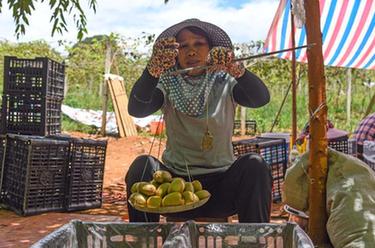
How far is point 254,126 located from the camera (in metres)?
12.1

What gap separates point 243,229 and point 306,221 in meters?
0.46

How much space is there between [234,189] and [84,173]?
2804 mm

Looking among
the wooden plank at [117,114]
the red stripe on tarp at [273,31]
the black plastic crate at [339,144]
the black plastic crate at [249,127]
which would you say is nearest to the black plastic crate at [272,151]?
the black plastic crate at [339,144]

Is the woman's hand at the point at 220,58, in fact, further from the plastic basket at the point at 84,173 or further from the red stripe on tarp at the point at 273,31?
the red stripe on tarp at the point at 273,31

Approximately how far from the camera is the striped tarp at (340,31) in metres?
5.74

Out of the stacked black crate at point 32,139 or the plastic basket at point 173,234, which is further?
the stacked black crate at point 32,139

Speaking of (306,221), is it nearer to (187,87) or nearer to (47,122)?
(187,87)

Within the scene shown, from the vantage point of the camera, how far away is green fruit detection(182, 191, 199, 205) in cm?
188

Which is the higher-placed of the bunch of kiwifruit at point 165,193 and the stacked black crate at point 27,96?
the stacked black crate at point 27,96

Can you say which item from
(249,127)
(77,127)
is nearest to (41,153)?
(77,127)

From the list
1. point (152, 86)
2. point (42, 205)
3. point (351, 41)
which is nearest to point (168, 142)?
point (152, 86)

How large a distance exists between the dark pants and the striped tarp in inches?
139

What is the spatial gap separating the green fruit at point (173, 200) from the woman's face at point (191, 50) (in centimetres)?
81

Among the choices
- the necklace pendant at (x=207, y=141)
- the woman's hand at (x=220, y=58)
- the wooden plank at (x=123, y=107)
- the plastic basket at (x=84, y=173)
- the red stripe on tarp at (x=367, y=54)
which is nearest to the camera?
the woman's hand at (x=220, y=58)
